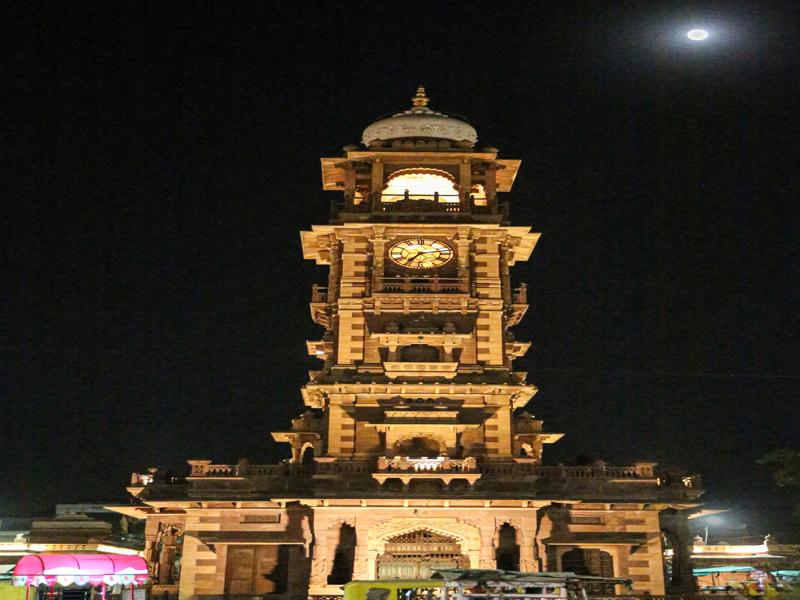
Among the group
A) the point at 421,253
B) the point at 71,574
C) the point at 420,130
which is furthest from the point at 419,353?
the point at 71,574

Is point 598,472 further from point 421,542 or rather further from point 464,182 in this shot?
point 464,182

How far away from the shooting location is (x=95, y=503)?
243 ft

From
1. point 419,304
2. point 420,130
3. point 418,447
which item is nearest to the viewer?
point 418,447

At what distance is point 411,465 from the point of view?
3559cm

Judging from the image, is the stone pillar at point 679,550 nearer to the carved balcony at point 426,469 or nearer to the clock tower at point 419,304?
the clock tower at point 419,304

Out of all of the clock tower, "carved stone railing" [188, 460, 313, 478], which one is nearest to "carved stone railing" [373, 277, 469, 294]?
the clock tower

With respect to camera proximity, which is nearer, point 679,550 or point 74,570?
point 74,570

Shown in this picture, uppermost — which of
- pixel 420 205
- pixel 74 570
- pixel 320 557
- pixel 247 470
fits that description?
pixel 420 205

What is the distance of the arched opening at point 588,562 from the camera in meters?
37.1

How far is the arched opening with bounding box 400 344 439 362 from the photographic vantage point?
40.4m

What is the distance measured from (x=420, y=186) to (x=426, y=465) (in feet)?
58.3

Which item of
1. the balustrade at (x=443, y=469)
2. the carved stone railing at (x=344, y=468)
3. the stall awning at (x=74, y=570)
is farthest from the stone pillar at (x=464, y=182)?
the stall awning at (x=74, y=570)

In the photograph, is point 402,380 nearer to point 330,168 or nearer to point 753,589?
point 330,168

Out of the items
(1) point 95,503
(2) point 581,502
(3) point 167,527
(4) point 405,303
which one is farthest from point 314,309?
(1) point 95,503
